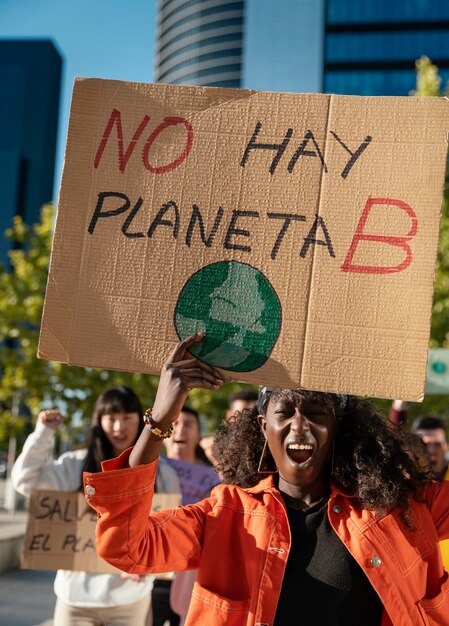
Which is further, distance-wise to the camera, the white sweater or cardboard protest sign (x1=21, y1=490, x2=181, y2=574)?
cardboard protest sign (x1=21, y1=490, x2=181, y2=574)

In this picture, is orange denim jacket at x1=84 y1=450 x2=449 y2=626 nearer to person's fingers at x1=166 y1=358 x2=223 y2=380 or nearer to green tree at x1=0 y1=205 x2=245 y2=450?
person's fingers at x1=166 y1=358 x2=223 y2=380

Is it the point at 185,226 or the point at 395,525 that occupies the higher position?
the point at 185,226

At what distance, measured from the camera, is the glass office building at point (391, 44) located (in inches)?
2436

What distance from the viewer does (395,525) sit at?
2.38 metres

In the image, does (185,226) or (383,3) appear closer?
(185,226)

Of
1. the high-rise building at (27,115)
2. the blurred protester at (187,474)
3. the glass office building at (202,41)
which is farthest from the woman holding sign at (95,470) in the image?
the glass office building at (202,41)

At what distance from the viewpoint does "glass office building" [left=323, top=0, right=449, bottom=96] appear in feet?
203

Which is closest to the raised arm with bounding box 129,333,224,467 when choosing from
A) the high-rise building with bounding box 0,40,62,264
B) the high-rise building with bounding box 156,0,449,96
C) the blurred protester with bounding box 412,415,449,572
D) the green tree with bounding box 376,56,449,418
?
the blurred protester with bounding box 412,415,449,572

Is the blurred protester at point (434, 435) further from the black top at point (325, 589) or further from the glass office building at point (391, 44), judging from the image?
the glass office building at point (391, 44)

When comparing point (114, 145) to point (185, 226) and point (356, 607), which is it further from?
point (356, 607)

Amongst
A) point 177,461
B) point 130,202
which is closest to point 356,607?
point 130,202

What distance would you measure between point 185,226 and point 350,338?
54 cm

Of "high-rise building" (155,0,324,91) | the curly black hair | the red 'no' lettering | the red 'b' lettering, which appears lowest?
the curly black hair

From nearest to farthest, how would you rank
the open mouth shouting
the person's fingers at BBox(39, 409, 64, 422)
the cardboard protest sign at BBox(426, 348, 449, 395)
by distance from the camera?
the open mouth shouting → the person's fingers at BBox(39, 409, 64, 422) → the cardboard protest sign at BBox(426, 348, 449, 395)
